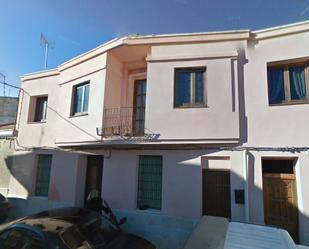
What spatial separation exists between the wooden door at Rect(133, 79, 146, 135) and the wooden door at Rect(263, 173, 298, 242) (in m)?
4.25

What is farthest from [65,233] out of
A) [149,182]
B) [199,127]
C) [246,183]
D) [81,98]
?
[81,98]

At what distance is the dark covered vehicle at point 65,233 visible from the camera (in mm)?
3924

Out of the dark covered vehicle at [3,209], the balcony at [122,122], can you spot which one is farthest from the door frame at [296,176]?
the dark covered vehicle at [3,209]

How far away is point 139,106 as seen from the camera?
886cm

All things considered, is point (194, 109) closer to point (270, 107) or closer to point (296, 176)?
point (270, 107)

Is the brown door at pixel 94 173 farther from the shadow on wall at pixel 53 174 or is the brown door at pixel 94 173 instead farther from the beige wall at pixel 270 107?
the beige wall at pixel 270 107

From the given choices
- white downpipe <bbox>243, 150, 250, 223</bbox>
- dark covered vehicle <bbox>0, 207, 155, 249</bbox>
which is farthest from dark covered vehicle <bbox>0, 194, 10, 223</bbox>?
white downpipe <bbox>243, 150, 250, 223</bbox>

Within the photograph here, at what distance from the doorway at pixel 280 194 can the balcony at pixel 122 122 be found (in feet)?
13.0

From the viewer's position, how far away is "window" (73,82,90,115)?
8966 millimetres

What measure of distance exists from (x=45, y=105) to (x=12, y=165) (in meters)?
3.03

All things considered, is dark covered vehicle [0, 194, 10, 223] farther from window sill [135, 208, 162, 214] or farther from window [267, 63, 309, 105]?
window [267, 63, 309, 105]

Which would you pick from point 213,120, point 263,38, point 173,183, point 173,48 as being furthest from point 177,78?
point 173,183

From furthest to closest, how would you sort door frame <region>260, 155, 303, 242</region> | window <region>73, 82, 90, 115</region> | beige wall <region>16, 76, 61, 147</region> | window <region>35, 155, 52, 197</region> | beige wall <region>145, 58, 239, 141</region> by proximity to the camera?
1. beige wall <region>16, 76, 61, 147</region>
2. window <region>35, 155, 52, 197</region>
3. window <region>73, 82, 90, 115</region>
4. beige wall <region>145, 58, 239, 141</region>
5. door frame <region>260, 155, 303, 242</region>

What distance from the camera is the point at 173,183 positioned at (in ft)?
23.4
